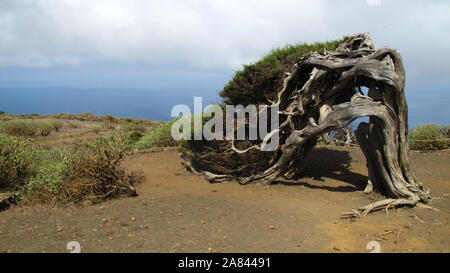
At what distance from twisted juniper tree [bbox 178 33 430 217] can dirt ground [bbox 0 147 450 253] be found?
0.40m

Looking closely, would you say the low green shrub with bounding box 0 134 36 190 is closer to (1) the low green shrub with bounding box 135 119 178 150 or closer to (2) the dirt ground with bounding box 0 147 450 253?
(2) the dirt ground with bounding box 0 147 450 253

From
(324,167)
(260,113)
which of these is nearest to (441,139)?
(324,167)

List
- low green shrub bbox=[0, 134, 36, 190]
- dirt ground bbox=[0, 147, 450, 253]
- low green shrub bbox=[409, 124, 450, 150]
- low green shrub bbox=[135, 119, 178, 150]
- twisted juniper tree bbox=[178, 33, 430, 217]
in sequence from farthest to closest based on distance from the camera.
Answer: low green shrub bbox=[135, 119, 178, 150] < low green shrub bbox=[409, 124, 450, 150] < low green shrub bbox=[0, 134, 36, 190] < twisted juniper tree bbox=[178, 33, 430, 217] < dirt ground bbox=[0, 147, 450, 253]

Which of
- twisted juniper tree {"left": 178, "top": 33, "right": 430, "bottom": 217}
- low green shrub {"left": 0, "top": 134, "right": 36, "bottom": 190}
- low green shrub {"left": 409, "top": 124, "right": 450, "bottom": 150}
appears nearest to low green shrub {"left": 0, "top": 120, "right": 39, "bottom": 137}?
low green shrub {"left": 0, "top": 134, "right": 36, "bottom": 190}

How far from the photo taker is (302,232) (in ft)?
16.0

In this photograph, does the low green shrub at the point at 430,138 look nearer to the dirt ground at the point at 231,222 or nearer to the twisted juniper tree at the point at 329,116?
the dirt ground at the point at 231,222

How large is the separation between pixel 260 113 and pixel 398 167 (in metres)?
2.94

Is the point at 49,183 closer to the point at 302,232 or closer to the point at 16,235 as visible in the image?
the point at 16,235

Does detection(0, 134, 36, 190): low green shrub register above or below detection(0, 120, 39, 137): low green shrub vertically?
below

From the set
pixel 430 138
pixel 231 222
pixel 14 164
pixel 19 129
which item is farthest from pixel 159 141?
pixel 19 129

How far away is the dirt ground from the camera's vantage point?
177 inches

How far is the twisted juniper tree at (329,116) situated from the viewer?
6180 millimetres
